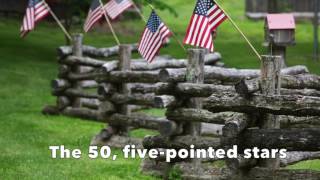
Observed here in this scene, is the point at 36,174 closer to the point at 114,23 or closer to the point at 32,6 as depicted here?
the point at 32,6

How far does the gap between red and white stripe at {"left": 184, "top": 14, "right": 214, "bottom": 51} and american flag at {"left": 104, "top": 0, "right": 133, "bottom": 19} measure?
3.93 meters

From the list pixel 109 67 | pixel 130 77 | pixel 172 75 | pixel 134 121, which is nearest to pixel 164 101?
pixel 172 75

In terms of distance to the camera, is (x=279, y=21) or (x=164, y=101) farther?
(x=279, y=21)

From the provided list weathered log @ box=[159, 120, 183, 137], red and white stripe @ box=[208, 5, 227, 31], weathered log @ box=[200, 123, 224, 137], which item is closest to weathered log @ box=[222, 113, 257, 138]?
red and white stripe @ box=[208, 5, 227, 31]

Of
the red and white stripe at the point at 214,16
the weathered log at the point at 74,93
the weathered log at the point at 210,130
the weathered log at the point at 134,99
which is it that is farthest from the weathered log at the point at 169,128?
the weathered log at the point at 74,93

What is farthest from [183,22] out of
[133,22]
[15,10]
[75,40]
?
[75,40]

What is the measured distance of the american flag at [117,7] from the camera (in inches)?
530

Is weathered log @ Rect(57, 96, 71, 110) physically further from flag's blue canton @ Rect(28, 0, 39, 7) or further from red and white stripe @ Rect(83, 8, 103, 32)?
red and white stripe @ Rect(83, 8, 103, 32)

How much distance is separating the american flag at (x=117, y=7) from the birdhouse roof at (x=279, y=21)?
10.8 ft

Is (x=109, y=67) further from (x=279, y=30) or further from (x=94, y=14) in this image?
(x=279, y=30)

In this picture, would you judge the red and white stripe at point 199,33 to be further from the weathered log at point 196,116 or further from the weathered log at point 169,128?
the weathered log at point 169,128

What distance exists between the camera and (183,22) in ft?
124

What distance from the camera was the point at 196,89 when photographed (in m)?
10.2

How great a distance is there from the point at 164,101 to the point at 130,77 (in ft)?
8.24
